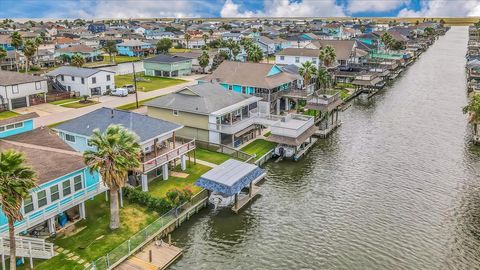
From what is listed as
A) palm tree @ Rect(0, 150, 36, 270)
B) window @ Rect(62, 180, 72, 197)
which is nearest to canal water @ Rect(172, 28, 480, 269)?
window @ Rect(62, 180, 72, 197)

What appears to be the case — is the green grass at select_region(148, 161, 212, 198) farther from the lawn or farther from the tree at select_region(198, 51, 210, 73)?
the tree at select_region(198, 51, 210, 73)

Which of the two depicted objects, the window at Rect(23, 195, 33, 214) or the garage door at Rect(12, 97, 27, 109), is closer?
the window at Rect(23, 195, 33, 214)

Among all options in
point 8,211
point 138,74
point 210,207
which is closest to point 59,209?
point 8,211

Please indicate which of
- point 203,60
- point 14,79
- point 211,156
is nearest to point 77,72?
point 14,79

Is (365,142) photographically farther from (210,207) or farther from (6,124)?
(6,124)

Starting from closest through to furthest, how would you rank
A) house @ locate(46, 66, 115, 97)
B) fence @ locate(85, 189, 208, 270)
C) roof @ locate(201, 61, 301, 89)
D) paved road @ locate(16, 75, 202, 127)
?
fence @ locate(85, 189, 208, 270)
paved road @ locate(16, 75, 202, 127)
roof @ locate(201, 61, 301, 89)
house @ locate(46, 66, 115, 97)

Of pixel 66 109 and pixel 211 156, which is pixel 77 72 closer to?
pixel 66 109
